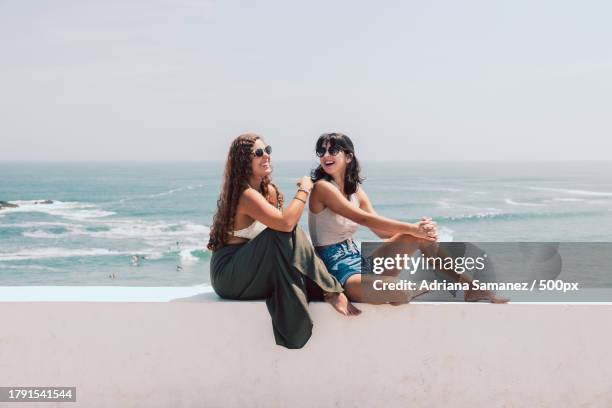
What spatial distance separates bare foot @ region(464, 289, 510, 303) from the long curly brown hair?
1062mm

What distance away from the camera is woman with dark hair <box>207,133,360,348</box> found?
301 cm

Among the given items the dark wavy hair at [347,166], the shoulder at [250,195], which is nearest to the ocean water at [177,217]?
the dark wavy hair at [347,166]

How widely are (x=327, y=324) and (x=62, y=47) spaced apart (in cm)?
6967

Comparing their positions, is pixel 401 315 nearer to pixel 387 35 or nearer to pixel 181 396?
pixel 181 396

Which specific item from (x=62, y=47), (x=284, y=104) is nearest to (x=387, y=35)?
(x=284, y=104)

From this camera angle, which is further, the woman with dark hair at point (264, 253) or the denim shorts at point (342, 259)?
the denim shorts at point (342, 259)

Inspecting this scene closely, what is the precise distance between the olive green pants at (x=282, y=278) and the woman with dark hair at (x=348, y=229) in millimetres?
152

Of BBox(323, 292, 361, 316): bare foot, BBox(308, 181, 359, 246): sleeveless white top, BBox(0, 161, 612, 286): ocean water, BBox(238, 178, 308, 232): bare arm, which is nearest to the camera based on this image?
BBox(238, 178, 308, 232): bare arm

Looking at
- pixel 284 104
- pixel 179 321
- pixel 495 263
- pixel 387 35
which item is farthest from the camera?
pixel 284 104

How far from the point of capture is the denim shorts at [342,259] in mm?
3193

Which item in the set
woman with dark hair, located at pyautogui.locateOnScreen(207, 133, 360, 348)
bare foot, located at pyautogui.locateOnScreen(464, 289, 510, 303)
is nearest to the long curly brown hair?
woman with dark hair, located at pyautogui.locateOnScreen(207, 133, 360, 348)

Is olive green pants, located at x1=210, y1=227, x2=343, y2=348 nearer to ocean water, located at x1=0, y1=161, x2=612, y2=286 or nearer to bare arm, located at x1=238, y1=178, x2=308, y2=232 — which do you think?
bare arm, located at x1=238, y1=178, x2=308, y2=232

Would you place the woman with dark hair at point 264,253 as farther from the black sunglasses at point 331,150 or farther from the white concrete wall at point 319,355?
the black sunglasses at point 331,150

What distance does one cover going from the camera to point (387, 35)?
6531 centimetres
